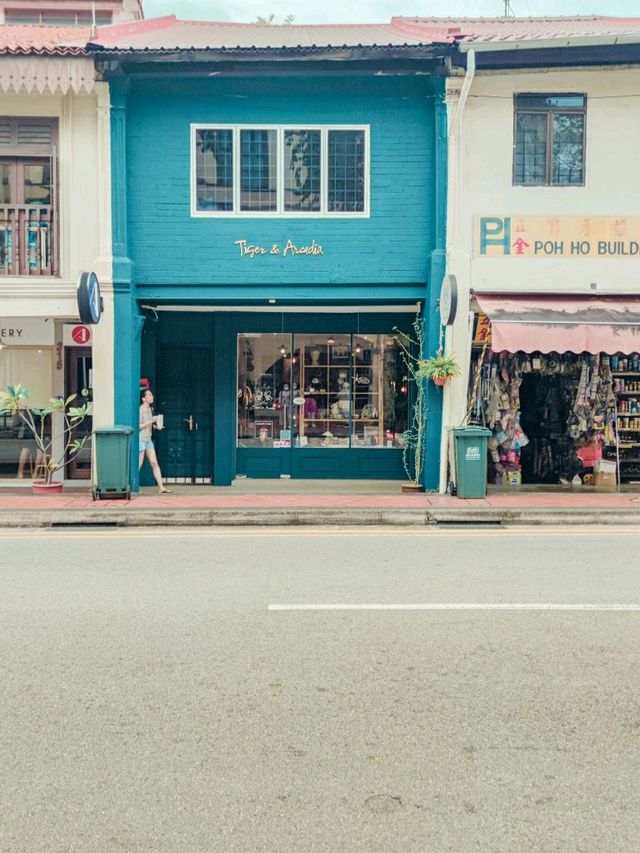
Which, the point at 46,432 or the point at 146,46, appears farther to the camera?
the point at 46,432

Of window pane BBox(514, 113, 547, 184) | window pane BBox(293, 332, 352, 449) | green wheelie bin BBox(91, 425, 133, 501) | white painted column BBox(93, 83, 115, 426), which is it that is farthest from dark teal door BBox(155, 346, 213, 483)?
window pane BBox(514, 113, 547, 184)

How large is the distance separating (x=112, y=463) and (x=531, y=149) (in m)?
8.55

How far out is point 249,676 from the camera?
5.02m

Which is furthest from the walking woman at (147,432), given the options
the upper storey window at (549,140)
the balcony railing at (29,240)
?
the upper storey window at (549,140)

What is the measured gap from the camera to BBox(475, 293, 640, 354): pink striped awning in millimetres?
12961

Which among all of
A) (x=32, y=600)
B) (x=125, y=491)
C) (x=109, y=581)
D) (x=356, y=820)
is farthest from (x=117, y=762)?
(x=125, y=491)

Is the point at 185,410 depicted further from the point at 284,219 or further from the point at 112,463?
the point at 284,219

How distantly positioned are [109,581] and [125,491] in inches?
212

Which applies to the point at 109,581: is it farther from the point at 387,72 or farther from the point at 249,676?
the point at 387,72

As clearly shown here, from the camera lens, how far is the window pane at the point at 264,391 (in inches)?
633

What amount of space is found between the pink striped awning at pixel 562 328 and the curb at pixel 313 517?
261 centimetres

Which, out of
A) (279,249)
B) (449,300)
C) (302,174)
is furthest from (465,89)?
(279,249)

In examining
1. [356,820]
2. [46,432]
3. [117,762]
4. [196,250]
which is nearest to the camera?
[356,820]

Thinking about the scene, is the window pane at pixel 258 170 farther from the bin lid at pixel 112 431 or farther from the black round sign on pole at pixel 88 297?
the bin lid at pixel 112 431
